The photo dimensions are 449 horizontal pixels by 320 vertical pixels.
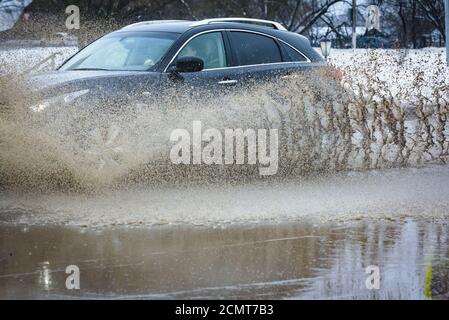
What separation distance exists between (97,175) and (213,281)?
3.33 m

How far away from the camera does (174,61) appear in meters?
10.4

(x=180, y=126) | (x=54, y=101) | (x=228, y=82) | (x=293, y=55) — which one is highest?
(x=293, y=55)

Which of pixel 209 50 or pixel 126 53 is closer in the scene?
pixel 126 53

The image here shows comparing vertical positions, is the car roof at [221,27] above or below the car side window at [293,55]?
above

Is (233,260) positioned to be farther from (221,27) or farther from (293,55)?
(293,55)

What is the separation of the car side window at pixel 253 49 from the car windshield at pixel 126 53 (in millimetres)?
794

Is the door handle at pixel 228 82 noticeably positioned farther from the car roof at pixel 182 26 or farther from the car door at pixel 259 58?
the car roof at pixel 182 26

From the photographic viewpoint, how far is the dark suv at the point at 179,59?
970 cm

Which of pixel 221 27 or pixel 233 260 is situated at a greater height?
pixel 221 27

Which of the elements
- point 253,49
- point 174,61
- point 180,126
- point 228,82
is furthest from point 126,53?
point 253,49

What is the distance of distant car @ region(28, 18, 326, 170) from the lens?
9.55 metres

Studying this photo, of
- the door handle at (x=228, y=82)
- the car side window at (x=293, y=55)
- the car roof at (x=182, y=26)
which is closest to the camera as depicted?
the door handle at (x=228, y=82)

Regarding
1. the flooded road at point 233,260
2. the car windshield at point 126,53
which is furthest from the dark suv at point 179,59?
the flooded road at point 233,260

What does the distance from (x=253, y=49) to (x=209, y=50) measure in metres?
0.62
